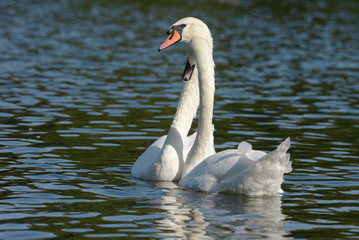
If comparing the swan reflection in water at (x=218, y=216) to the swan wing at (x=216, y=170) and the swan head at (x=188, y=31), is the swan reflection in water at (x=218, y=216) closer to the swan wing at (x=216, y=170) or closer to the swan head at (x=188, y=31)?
the swan wing at (x=216, y=170)

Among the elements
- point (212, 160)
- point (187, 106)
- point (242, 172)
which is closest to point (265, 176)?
point (242, 172)

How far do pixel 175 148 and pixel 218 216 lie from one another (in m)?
2.25

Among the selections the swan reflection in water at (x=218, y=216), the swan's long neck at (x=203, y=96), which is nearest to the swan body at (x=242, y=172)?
the swan reflection in water at (x=218, y=216)

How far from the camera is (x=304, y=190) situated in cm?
1004

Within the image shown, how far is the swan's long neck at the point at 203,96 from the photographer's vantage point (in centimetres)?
1014

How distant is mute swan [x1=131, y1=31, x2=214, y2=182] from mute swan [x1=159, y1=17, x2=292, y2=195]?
0.75 feet

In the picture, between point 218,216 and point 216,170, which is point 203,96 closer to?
point 216,170

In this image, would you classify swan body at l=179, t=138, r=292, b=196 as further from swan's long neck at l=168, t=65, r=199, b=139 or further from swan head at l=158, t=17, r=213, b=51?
swan head at l=158, t=17, r=213, b=51

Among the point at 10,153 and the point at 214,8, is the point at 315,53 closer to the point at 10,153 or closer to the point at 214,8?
the point at 10,153

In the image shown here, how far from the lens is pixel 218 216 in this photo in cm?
834

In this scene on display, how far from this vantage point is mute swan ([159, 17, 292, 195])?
889cm

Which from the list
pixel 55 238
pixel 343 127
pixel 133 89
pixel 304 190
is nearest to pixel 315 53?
pixel 133 89

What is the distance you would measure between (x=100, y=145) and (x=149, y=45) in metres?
18.8

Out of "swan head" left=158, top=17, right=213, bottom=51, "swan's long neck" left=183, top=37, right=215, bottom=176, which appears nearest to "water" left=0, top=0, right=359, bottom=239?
"swan's long neck" left=183, top=37, right=215, bottom=176
